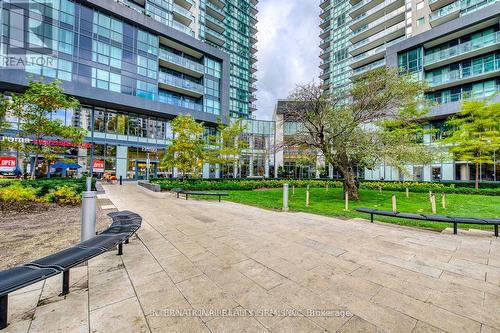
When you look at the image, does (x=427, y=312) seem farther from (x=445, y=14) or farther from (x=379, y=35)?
(x=379, y=35)

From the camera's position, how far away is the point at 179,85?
34.0m

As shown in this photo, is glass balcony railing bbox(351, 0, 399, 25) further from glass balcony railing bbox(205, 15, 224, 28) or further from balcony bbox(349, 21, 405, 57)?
glass balcony railing bbox(205, 15, 224, 28)

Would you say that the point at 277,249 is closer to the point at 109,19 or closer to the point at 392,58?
the point at 109,19

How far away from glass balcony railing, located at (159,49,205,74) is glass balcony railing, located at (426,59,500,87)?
35.2 m

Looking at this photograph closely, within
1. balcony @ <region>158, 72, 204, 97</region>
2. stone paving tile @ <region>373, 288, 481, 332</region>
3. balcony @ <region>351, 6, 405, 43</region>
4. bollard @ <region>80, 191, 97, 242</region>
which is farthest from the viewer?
balcony @ <region>351, 6, 405, 43</region>

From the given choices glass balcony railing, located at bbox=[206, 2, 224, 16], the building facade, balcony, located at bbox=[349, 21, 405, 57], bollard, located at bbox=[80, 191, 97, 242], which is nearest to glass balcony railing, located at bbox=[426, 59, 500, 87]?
balcony, located at bbox=[349, 21, 405, 57]

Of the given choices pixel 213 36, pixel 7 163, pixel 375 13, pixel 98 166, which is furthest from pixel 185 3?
pixel 7 163

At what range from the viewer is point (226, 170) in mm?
39719

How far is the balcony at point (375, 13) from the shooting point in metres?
36.4

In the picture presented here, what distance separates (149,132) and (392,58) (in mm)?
39832

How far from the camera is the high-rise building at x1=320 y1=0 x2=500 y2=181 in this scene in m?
25.6

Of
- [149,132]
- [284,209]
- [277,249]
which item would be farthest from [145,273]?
[149,132]

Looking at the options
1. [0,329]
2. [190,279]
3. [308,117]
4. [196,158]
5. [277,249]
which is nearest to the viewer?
[0,329]

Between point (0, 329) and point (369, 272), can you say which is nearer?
point (0, 329)
